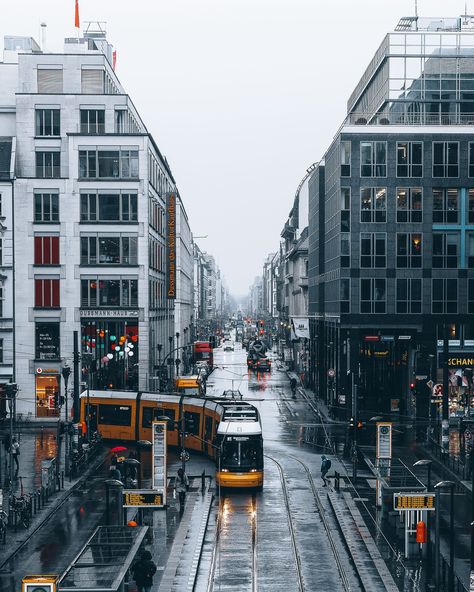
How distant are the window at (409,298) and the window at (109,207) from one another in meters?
23.5

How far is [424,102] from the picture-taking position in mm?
83938

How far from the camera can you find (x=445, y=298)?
78.2 metres

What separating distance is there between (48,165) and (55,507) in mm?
43779

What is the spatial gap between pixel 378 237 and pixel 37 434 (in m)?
32.3

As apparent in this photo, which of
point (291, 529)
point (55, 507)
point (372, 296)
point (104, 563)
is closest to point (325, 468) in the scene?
point (291, 529)

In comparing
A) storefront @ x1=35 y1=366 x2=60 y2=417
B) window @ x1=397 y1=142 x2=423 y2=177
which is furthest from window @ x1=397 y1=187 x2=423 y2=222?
storefront @ x1=35 y1=366 x2=60 y2=417

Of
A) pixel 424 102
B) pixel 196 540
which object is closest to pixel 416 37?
pixel 424 102

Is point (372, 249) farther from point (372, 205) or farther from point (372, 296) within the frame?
point (372, 296)

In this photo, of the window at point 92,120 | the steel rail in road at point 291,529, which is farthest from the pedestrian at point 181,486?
the window at point 92,120

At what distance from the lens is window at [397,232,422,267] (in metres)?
78.4

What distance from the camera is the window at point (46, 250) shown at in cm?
7888

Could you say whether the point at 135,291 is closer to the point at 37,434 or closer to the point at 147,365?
the point at 147,365

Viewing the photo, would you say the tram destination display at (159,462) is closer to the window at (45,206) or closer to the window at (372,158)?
the window at (45,206)

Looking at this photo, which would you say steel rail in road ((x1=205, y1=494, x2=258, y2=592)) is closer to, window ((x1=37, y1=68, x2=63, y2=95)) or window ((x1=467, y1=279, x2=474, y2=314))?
window ((x1=467, y1=279, x2=474, y2=314))
